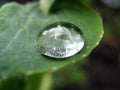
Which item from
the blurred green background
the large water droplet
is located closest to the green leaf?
the large water droplet

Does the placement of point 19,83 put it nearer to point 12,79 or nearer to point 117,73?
point 12,79

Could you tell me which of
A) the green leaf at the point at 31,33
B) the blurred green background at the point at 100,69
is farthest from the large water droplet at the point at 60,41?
the blurred green background at the point at 100,69

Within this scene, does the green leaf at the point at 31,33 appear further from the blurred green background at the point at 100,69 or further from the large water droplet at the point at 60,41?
the blurred green background at the point at 100,69

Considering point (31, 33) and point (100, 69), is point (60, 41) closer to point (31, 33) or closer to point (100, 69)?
→ point (31, 33)

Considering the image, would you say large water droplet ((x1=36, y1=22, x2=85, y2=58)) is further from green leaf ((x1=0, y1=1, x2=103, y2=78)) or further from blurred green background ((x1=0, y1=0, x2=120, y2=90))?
blurred green background ((x1=0, y1=0, x2=120, y2=90))

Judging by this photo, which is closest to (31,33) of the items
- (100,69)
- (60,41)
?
(60,41)

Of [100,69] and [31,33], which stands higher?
[31,33]
